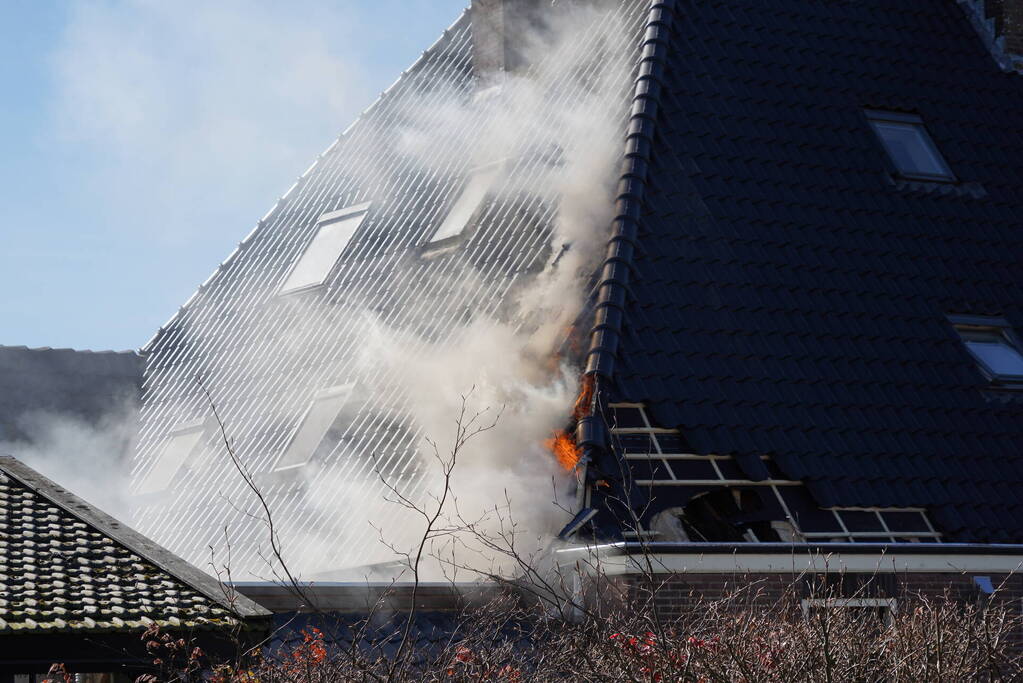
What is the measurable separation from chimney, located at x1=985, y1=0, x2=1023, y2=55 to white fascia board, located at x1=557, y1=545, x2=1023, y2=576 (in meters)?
8.02

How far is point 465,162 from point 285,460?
14.8ft

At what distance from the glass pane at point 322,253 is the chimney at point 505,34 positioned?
2701 mm

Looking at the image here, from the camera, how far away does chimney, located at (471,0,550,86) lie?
64.1 feet

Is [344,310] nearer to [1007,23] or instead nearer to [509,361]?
[509,361]

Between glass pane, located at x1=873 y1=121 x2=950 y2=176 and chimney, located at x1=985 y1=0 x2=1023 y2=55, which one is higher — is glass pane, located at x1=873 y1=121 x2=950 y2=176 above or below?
below

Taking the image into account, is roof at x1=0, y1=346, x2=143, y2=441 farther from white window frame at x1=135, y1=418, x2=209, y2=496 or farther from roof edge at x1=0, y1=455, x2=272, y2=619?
roof edge at x1=0, y1=455, x2=272, y2=619

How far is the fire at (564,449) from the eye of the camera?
1301cm

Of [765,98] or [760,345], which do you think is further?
[765,98]

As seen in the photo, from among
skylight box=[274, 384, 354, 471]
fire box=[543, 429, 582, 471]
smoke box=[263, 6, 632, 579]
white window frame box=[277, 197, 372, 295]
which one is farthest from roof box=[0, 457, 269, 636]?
white window frame box=[277, 197, 372, 295]

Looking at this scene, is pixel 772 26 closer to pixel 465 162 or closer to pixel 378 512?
pixel 465 162

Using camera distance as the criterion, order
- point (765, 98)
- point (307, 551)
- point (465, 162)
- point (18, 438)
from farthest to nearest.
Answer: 1. point (18, 438)
2. point (465, 162)
3. point (765, 98)
4. point (307, 551)

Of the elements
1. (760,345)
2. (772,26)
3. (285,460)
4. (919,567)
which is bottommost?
(919,567)

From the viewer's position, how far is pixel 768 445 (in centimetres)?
1367

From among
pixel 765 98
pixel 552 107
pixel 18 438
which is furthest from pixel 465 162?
pixel 18 438
